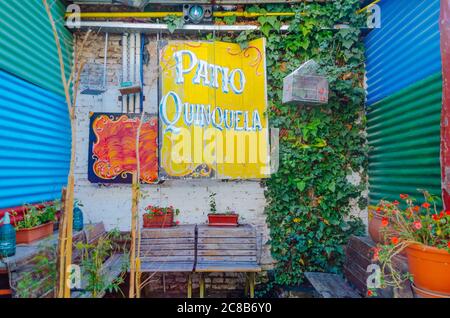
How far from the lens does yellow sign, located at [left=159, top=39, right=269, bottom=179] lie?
525 cm

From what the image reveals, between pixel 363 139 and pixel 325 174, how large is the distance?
909 millimetres

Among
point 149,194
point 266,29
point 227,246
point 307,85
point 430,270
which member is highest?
point 266,29

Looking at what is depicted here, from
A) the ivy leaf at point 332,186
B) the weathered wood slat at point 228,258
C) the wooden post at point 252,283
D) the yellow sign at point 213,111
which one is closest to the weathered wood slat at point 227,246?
the weathered wood slat at point 228,258

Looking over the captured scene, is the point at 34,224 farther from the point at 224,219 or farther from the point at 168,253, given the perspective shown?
the point at 224,219

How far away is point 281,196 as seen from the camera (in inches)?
208

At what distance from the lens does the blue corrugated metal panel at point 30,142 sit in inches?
144

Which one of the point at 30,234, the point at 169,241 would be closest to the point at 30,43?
the point at 30,234

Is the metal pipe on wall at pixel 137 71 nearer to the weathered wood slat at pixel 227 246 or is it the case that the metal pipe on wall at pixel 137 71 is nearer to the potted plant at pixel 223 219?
the potted plant at pixel 223 219

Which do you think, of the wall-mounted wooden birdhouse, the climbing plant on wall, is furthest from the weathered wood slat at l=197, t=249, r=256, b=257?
the wall-mounted wooden birdhouse

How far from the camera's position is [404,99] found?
4168 millimetres

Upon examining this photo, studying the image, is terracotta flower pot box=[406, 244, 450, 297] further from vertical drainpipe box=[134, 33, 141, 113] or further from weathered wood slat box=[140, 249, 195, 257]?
vertical drainpipe box=[134, 33, 141, 113]

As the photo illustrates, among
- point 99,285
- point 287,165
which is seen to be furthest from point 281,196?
point 99,285

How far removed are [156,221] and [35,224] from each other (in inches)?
71.3

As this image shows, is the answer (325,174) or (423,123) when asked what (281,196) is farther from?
(423,123)
